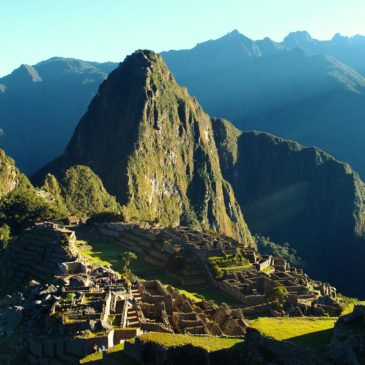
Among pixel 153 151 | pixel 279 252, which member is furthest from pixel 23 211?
pixel 279 252

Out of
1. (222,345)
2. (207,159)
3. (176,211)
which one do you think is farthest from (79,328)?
(207,159)

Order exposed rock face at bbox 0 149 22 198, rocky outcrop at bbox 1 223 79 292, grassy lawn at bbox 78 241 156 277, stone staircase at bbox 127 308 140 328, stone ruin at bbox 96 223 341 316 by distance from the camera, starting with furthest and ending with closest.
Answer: exposed rock face at bbox 0 149 22 198
grassy lawn at bbox 78 241 156 277
rocky outcrop at bbox 1 223 79 292
stone ruin at bbox 96 223 341 316
stone staircase at bbox 127 308 140 328

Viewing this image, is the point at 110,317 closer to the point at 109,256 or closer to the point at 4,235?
the point at 109,256

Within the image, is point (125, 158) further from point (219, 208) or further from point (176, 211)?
point (219, 208)

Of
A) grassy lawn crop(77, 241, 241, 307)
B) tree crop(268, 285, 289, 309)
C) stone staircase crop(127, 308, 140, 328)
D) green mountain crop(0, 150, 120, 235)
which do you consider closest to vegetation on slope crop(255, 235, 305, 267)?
green mountain crop(0, 150, 120, 235)

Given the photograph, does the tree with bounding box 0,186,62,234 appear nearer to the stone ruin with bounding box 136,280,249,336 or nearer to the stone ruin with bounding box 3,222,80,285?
the stone ruin with bounding box 3,222,80,285
